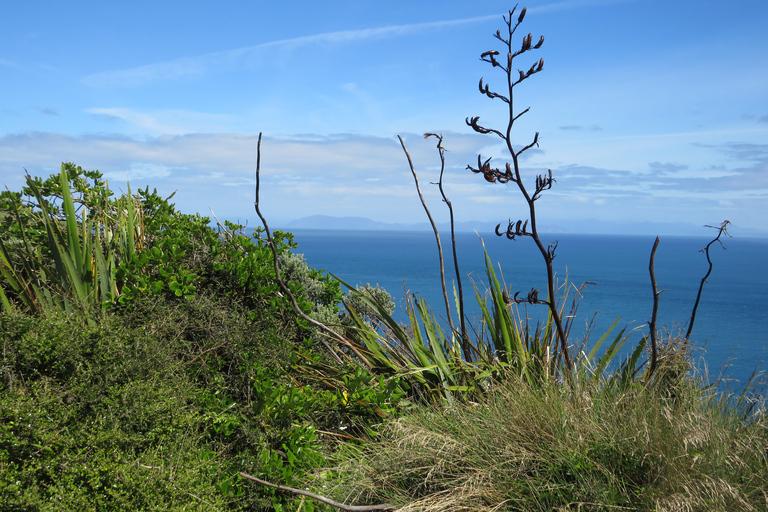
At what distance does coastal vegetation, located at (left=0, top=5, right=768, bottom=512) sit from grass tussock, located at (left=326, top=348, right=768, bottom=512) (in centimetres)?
1

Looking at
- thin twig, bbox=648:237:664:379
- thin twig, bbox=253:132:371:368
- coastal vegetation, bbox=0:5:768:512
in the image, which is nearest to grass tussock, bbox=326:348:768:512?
coastal vegetation, bbox=0:5:768:512

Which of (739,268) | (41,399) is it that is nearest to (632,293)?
(739,268)

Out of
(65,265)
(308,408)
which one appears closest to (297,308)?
(308,408)

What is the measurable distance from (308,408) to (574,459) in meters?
1.53

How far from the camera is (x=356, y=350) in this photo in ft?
11.7

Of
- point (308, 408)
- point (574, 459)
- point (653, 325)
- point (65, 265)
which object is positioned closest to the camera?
point (574, 459)

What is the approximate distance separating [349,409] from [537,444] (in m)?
1.30

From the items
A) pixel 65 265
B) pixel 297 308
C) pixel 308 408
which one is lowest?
pixel 308 408

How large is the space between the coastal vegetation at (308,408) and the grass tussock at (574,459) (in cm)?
1

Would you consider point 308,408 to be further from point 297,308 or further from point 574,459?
point 574,459

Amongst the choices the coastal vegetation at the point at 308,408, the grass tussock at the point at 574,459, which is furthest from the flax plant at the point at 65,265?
the grass tussock at the point at 574,459

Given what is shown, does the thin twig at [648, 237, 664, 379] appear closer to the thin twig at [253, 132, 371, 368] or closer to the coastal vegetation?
the coastal vegetation

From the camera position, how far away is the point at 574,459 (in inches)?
83.6

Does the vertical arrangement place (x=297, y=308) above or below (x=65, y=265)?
below
